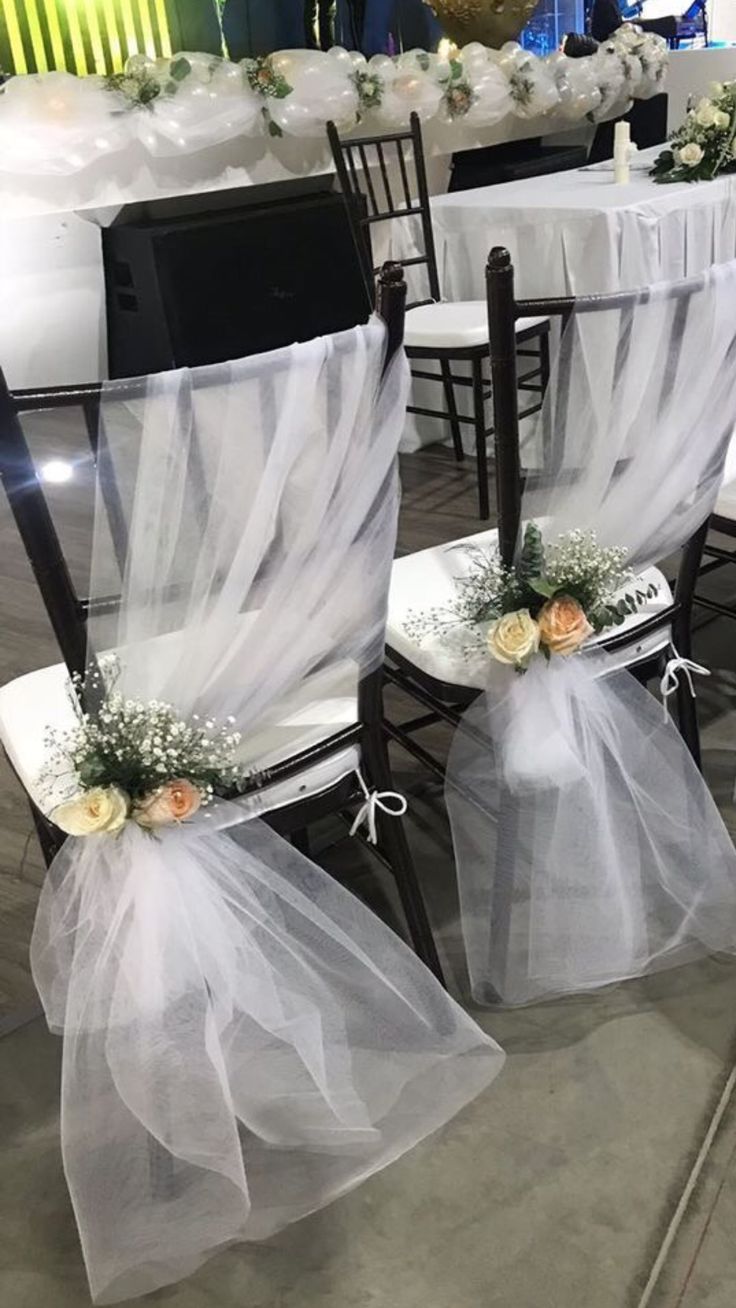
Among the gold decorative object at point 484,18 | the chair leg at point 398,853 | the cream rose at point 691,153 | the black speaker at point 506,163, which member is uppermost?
the gold decorative object at point 484,18

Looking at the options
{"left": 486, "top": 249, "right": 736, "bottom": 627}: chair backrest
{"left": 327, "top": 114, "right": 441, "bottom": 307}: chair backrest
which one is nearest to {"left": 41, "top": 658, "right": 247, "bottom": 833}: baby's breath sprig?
{"left": 486, "top": 249, "right": 736, "bottom": 627}: chair backrest

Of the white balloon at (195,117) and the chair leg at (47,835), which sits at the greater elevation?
the white balloon at (195,117)

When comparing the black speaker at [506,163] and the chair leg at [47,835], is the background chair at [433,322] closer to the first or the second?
the black speaker at [506,163]

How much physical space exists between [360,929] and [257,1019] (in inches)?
6.4

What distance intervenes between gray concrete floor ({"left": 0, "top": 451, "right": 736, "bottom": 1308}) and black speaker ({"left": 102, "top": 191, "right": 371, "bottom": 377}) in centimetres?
330

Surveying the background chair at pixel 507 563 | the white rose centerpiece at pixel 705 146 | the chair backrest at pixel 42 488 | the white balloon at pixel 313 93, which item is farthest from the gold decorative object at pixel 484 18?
the chair backrest at pixel 42 488

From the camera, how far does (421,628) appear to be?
1425 millimetres

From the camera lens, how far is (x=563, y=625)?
1.26 metres

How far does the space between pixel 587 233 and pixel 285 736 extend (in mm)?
2020

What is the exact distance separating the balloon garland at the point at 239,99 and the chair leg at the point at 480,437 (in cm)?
151

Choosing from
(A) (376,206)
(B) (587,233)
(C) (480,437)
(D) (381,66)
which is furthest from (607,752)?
(D) (381,66)

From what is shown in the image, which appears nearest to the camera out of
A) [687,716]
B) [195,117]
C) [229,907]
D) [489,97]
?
[229,907]

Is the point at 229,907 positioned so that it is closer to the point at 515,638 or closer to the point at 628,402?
the point at 515,638

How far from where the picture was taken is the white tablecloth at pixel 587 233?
2740 mm
